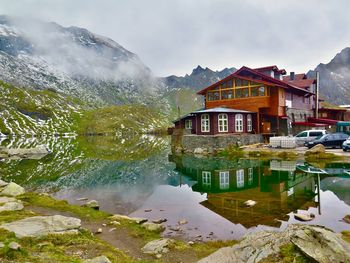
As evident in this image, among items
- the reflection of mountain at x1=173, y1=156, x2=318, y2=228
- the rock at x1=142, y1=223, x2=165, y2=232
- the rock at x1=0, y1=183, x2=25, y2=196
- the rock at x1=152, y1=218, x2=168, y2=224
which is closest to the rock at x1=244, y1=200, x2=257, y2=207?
the reflection of mountain at x1=173, y1=156, x2=318, y2=228

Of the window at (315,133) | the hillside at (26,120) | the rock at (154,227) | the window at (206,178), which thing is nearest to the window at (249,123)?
the window at (315,133)

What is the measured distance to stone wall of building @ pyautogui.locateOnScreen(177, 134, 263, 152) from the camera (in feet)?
166

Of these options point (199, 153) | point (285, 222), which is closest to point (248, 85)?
point (199, 153)

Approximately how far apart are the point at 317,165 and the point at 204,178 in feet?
45.6

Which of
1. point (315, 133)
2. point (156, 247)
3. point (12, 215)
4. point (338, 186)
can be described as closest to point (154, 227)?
point (156, 247)

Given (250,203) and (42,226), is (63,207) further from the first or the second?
(250,203)

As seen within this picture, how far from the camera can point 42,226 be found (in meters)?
13.4

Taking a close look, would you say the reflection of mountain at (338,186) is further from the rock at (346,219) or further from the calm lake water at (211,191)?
the rock at (346,219)

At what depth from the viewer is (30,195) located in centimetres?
2314

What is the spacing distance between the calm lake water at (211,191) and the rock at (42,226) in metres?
5.15

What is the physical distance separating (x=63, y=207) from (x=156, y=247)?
1027 centimetres

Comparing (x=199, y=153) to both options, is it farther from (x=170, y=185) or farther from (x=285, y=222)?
(x=285, y=222)

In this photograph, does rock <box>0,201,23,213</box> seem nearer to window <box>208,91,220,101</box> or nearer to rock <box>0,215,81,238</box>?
rock <box>0,215,81,238</box>

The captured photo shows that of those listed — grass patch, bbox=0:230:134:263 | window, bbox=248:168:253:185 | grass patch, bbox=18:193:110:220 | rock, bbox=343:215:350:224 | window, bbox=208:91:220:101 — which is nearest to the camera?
grass patch, bbox=0:230:134:263
